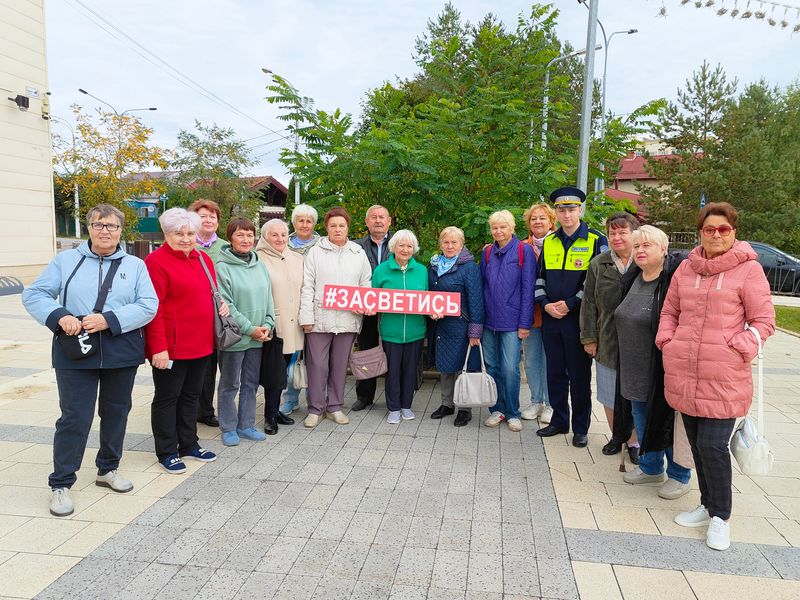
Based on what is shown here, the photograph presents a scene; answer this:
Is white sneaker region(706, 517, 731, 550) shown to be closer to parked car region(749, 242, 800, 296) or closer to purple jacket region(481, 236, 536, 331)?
purple jacket region(481, 236, 536, 331)

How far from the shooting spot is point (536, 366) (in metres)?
5.69

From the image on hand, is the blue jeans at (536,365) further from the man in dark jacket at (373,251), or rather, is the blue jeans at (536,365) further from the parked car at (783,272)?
the parked car at (783,272)

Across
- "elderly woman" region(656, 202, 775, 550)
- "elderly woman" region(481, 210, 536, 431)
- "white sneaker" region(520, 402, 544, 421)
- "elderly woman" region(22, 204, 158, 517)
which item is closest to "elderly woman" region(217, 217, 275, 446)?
"elderly woman" region(22, 204, 158, 517)

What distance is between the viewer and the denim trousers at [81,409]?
12.3 feet

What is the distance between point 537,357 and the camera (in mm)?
5645

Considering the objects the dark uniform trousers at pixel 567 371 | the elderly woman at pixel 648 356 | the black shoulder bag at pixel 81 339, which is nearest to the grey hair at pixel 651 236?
the elderly woman at pixel 648 356

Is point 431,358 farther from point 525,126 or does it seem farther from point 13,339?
point 13,339

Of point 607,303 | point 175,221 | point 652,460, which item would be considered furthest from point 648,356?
point 175,221

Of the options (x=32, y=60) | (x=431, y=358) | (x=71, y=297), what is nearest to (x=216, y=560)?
(x=71, y=297)

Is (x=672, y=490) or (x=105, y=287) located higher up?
(x=105, y=287)

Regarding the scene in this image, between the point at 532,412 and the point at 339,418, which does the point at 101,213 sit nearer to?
the point at 339,418

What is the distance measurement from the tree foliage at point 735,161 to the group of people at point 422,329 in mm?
24992

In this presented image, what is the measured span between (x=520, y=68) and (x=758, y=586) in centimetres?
629

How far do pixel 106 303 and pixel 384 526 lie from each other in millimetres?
2267
